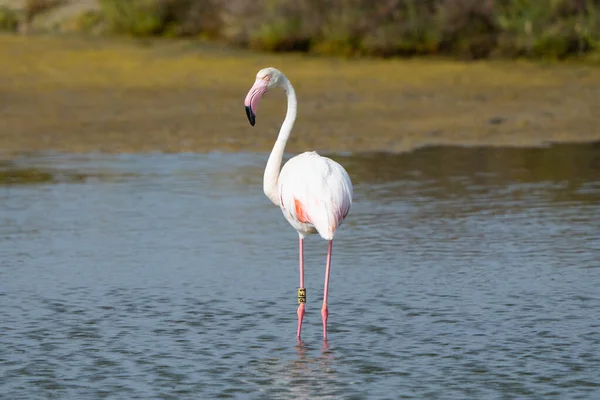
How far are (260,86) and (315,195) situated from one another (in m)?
0.98

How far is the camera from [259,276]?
1042cm

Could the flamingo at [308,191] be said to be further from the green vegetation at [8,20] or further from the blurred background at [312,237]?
the green vegetation at [8,20]

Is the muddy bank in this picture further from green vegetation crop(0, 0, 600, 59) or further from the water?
the water

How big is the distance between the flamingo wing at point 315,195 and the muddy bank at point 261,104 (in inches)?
363

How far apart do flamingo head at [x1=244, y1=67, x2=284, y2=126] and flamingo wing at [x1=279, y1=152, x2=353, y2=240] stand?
439mm

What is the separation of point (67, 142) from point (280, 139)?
1026cm

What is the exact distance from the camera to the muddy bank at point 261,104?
19.1 metres

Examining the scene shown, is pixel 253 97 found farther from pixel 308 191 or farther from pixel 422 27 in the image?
pixel 422 27

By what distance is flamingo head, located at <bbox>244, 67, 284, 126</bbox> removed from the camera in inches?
353

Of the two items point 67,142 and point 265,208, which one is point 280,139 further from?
point 67,142

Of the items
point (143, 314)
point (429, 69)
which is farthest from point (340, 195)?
point (429, 69)

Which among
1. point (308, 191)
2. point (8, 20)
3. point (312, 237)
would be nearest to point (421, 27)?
point (8, 20)

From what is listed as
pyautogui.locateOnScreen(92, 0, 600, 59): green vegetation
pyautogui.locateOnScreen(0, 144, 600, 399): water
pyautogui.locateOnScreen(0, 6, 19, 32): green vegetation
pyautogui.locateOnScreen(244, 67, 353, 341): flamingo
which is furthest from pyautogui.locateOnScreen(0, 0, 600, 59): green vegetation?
pyautogui.locateOnScreen(244, 67, 353, 341): flamingo

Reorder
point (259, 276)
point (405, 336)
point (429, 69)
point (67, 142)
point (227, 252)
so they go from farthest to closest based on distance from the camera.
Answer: point (429, 69)
point (67, 142)
point (227, 252)
point (259, 276)
point (405, 336)
